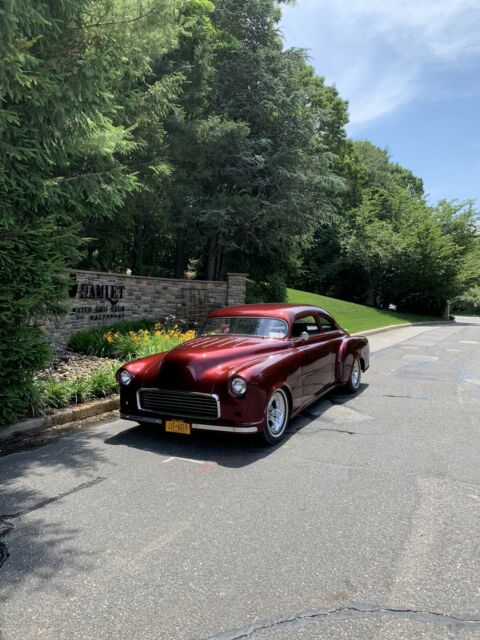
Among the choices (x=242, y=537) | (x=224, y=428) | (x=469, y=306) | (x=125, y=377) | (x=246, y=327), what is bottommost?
(x=242, y=537)

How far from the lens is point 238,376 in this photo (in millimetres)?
4766

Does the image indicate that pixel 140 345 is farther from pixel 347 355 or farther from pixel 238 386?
pixel 238 386

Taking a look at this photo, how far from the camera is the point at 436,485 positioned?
13.4ft

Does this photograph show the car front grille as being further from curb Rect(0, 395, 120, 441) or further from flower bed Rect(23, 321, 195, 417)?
flower bed Rect(23, 321, 195, 417)

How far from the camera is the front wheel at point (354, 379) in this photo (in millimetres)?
7570

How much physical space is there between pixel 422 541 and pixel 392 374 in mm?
6743

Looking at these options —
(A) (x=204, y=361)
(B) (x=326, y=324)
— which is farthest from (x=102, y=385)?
(B) (x=326, y=324)

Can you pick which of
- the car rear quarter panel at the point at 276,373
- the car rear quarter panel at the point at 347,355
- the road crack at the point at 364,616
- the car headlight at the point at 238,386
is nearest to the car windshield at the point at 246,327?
the car rear quarter panel at the point at 276,373

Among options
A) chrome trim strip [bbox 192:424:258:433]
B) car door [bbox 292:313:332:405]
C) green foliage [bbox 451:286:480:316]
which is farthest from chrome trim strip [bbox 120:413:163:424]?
green foliage [bbox 451:286:480:316]

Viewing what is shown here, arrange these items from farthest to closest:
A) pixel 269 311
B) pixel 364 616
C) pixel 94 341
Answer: pixel 94 341, pixel 269 311, pixel 364 616

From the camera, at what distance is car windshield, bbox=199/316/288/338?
6062 mm

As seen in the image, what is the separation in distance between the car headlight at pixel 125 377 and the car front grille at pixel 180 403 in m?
0.25

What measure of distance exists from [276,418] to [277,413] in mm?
61

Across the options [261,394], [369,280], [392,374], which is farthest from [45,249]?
[369,280]
